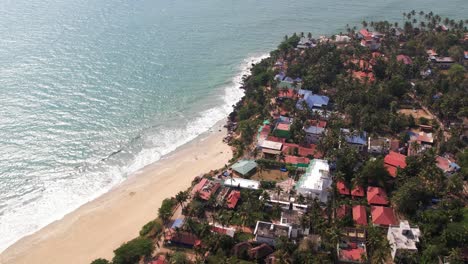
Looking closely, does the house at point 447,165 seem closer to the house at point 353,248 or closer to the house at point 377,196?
the house at point 377,196

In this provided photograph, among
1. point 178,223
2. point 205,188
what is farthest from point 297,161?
point 178,223

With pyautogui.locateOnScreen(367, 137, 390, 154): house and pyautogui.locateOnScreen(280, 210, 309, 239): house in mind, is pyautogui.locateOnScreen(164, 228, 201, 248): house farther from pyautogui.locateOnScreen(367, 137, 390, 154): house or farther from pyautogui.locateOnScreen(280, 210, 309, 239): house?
pyautogui.locateOnScreen(367, 137, 390, 154): house

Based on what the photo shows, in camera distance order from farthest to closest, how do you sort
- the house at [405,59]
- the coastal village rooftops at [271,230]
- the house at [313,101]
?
1. the house at [405,59]
2. the house at [313,101]
3. the coastal village rooftops at [271,230]

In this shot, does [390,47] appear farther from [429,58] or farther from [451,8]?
[451,8]

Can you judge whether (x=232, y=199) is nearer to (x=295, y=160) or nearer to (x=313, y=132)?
(x=295, y=160)

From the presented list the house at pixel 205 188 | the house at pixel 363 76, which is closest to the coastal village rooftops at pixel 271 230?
the house at pixel 205 188

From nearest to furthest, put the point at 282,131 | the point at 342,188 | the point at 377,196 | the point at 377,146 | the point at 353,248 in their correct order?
the point at 353,248 < the point at 377,196 < the point at 342,188 < the point at 377,146 < the point at 282,131
